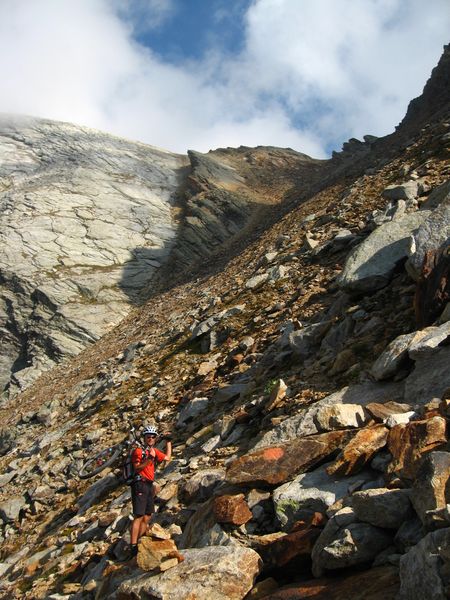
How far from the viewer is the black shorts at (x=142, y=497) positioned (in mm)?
8055

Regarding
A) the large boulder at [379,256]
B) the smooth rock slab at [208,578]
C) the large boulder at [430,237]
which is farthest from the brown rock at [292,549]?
the large boulder at [379,256]

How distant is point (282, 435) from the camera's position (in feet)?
24.7

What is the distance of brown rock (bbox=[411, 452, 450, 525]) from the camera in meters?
3.94

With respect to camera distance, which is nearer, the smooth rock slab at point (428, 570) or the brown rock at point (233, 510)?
the smooth rock slab at point (428, 570)

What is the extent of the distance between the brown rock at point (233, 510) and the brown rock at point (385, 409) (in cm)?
202

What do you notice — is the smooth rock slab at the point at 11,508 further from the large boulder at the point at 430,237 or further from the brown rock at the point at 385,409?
the large boulder at the point at 430,237

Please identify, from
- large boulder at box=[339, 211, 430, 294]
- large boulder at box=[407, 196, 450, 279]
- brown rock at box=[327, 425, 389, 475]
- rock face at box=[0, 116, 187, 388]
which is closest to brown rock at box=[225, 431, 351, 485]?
brown rock at box=[327, 425, 389, 475]

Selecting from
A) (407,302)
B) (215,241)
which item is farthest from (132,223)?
(407,302)

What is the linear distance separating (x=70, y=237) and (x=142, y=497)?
30.1m

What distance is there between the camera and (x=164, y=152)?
56.0 m

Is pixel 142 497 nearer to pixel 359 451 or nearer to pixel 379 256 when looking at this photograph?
pixel 359 451

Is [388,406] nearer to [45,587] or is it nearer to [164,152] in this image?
[45,587]

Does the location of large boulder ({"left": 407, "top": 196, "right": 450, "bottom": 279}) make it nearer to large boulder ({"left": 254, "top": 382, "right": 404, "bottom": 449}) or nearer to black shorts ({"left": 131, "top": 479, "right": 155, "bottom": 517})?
large boulder ({"left": 254, "top": 382, "right": 404, "bottom": 449})

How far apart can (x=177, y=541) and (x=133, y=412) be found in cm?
749
